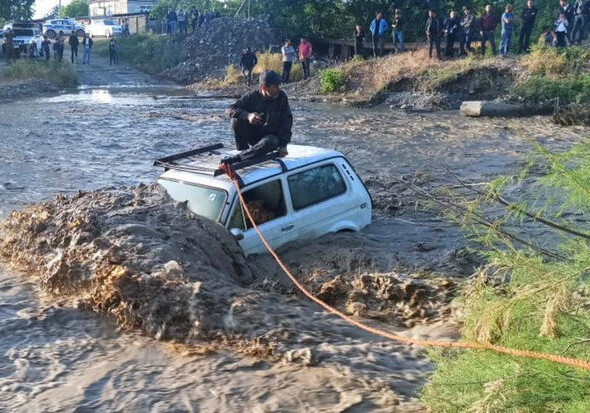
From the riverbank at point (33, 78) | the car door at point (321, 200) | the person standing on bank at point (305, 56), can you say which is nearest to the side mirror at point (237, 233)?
the car door at point (321, 200)

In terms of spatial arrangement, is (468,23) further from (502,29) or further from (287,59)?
(287,59)

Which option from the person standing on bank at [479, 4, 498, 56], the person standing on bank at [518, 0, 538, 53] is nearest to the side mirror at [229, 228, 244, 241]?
the person standing on bank at [518, 0, 538, 53]

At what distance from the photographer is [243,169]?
8.33 meters

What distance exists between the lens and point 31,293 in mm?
7527

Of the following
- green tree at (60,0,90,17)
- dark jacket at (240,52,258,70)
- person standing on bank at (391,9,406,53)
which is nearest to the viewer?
person standing on bank at (391,9,406,53)

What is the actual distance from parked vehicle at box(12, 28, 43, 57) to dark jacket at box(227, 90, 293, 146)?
1512 inches

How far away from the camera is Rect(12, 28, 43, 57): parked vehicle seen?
44.9m

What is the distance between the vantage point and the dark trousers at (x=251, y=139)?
29.3 ft

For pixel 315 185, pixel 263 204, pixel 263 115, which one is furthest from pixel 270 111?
pixel 263 204

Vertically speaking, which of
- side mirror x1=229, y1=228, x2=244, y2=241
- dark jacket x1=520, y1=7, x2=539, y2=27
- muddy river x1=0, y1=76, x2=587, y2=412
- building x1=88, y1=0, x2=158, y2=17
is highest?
building x1=88, y1=0, x2=158, y2=17

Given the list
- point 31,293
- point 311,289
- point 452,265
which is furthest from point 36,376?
point 452,265

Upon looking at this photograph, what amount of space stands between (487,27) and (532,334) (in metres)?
25.6

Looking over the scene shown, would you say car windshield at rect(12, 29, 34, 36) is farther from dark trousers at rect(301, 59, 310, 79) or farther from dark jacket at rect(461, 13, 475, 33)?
dark jacket at rect(461, 13, 475, 33)

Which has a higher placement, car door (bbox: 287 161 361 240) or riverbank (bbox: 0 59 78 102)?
riverbank (bbox: 0 59 78 102)
